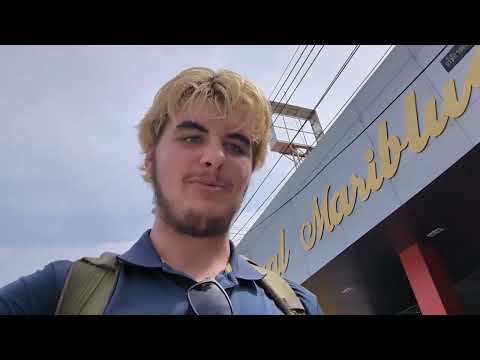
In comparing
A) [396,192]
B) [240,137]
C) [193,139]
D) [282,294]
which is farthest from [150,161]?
[396,192]

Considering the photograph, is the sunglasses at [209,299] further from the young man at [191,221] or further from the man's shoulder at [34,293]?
the man's shoulder at [34,293]

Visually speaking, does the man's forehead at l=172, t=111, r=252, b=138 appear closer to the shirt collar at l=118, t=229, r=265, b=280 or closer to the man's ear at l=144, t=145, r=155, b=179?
the man's ear at l=144, t=145, r=155, b=179

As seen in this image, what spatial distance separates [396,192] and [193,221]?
444 centimetres

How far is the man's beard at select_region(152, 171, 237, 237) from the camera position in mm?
1074

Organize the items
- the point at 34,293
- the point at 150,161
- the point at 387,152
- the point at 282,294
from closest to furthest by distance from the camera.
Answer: the point at 34,293 → the point at 282,294 → the point at 150,161 → the point at 387,152

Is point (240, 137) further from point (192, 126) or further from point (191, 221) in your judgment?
point (191, 221)

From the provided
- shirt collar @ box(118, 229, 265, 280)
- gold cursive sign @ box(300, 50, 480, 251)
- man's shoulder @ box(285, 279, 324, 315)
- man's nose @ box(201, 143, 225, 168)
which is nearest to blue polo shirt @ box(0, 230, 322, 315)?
shirt collar @ box(118, 229, 265, 280)

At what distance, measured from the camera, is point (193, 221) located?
1075 millimetres

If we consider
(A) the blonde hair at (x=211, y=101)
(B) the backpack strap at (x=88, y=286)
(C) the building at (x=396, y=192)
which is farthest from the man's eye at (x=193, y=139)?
(C) the building at (x=396, y=192)

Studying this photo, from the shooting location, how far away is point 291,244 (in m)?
7.00
